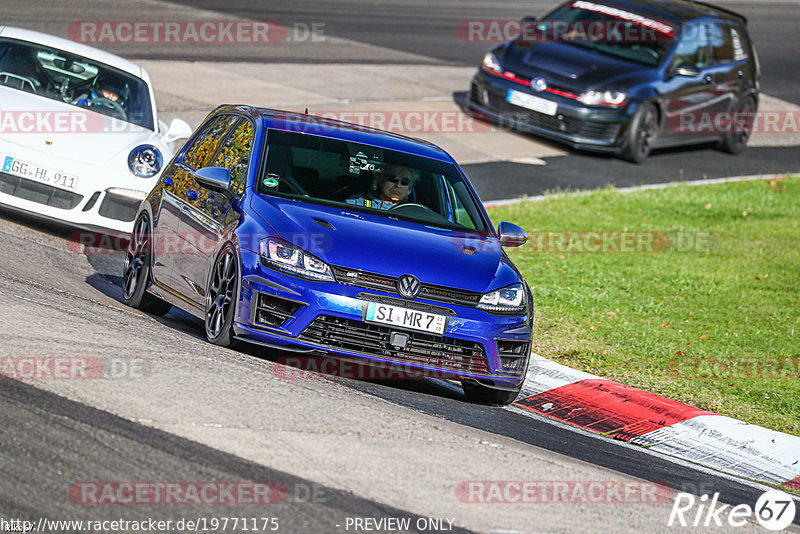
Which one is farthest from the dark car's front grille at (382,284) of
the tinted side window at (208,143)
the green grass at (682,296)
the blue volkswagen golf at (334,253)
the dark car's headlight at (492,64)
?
the dark car's headlight at (492,64)

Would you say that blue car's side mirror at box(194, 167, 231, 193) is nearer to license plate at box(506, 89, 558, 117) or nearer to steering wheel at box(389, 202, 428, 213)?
steering wheel at box(389, 202, 428, 213)

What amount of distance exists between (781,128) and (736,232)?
33.3 ft

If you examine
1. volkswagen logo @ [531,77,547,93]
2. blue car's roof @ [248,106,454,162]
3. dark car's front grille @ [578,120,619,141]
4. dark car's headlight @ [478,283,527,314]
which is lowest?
dark car's front grille @ [578,120,619,141]

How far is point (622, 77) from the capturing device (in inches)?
709

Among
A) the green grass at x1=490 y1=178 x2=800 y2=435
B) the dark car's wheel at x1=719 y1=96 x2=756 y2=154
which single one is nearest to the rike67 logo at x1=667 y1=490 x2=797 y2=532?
the green grass at x1=490 y1=178 x2=800 y2=435

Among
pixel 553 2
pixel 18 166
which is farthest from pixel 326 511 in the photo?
pixel 553 2

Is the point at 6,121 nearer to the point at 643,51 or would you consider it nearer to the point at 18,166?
the point at 18,166

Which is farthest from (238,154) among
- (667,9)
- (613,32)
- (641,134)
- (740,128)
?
(740,128)

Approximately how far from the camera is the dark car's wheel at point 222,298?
7.21 m

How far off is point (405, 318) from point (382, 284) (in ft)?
0.77

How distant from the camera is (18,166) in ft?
32.9

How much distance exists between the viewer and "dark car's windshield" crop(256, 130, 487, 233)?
793 centimetres

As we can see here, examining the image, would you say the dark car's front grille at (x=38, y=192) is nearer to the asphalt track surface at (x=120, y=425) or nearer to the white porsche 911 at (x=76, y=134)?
the white porsche 911 at (x=76, y=134)

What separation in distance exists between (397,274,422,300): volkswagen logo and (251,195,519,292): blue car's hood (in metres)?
0.04
